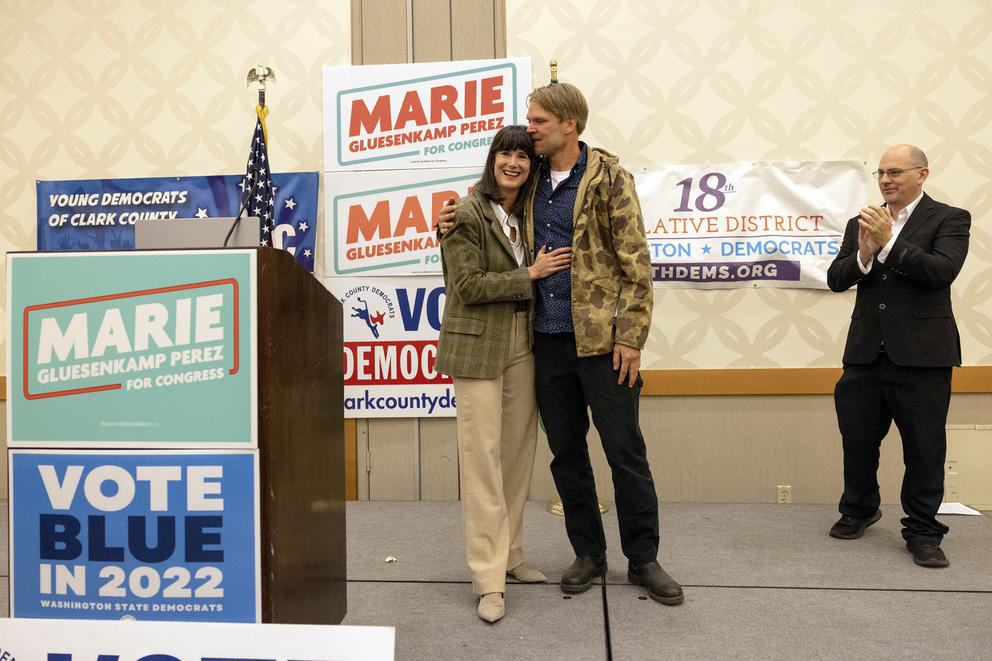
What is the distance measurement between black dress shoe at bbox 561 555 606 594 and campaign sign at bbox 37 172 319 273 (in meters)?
2.09

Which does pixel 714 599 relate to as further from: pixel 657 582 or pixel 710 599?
pixel 657 582

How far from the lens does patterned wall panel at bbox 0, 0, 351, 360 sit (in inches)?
141

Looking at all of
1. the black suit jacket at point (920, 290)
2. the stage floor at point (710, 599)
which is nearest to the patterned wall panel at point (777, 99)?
the black suit jacket at point (920, 290)

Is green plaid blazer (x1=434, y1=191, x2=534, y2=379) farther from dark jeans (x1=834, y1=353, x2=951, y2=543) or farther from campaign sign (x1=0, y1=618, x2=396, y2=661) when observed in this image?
dark jeans (x1=834, y1=353, x2=951, y2=543)

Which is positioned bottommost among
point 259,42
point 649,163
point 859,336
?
point 859,336

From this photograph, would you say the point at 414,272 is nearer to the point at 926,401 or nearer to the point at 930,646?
the point at 926,401

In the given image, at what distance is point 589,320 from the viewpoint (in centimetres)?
207

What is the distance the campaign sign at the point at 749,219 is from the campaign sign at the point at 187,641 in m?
2.66

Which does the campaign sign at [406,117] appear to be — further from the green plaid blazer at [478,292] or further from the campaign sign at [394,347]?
the green plaid blazer at [478,292]

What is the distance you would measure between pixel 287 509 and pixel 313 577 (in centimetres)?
25

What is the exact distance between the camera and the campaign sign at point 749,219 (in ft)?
11.2

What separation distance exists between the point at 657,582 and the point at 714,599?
0.19 m

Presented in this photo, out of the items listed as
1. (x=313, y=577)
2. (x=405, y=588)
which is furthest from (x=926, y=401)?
(x=313, y=577)

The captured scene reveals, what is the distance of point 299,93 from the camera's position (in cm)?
357
